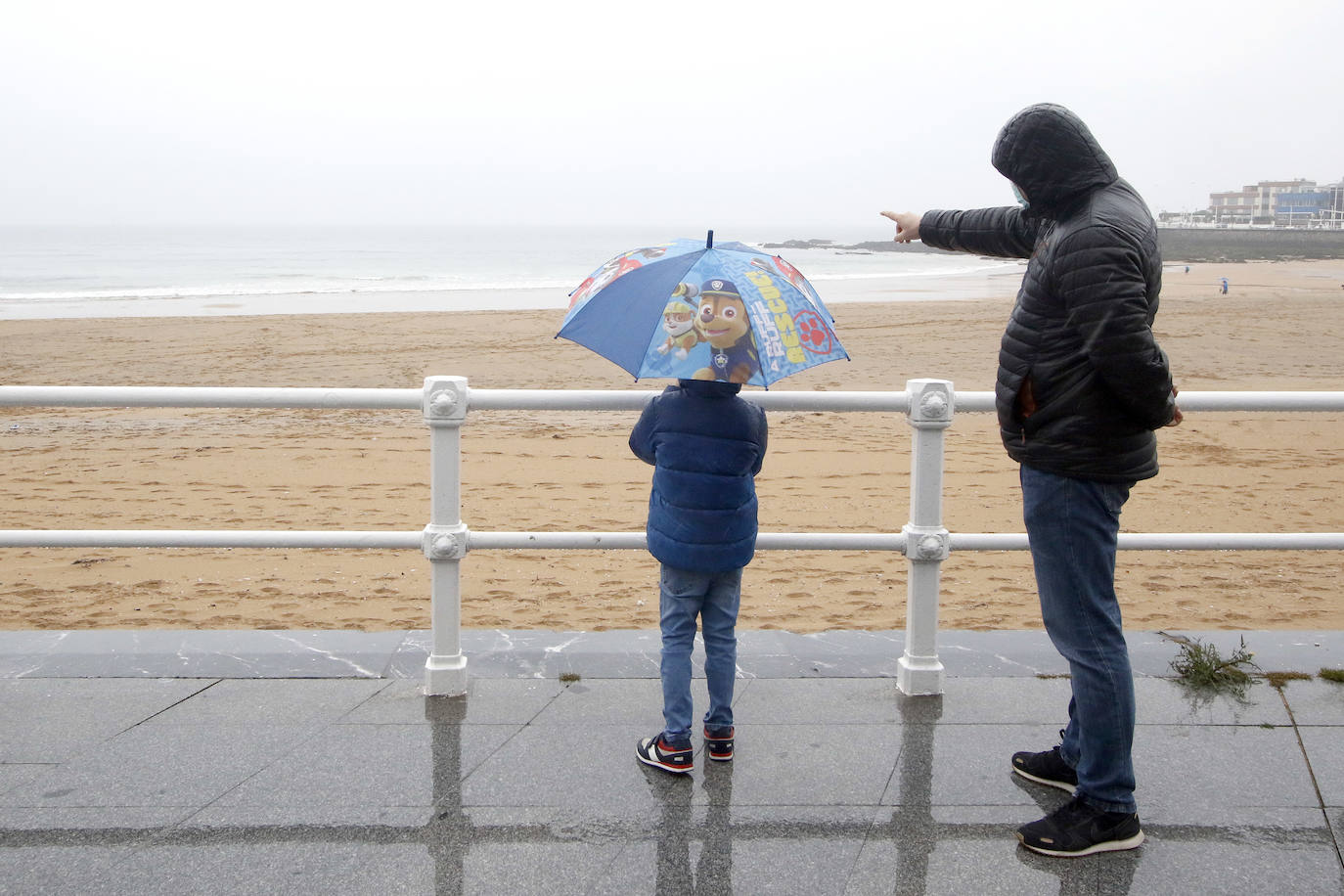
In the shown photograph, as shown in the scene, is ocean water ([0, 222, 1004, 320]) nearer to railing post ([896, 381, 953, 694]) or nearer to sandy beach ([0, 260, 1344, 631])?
sandy beach ([0, 260, 1344, 631])

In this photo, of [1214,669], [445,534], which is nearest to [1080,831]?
[1214,669]

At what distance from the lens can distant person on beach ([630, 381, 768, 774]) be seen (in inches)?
130

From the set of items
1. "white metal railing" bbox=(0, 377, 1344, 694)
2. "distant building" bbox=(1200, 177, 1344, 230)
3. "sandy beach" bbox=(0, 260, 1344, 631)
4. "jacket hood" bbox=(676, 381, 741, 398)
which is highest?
"distant building" bbox=(1200, 177, 1344, 230)

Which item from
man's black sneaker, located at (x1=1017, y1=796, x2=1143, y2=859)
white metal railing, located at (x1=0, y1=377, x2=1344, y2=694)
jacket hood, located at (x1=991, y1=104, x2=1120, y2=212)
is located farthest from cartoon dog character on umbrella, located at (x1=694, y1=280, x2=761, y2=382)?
man's black sneaker, located at (x1=1017, y1=796, x2=1143, y2=859)

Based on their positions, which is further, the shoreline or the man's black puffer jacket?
the shoreline

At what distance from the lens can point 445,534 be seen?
3877 millimetres

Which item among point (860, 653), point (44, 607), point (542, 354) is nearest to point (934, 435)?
point (860, 653)

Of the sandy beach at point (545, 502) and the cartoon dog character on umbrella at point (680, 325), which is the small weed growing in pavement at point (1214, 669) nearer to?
the sandy beach at point (545, 502)

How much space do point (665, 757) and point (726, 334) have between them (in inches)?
49.0

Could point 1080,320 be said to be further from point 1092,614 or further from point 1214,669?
point 1214,669

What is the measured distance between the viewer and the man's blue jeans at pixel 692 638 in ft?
11.2

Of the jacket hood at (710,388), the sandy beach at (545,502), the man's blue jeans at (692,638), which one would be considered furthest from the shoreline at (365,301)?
the jacket hood at (710,388)

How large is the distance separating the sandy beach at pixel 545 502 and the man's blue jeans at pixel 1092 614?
3.24 meters

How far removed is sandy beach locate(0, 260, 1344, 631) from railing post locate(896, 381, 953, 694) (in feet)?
7.28
